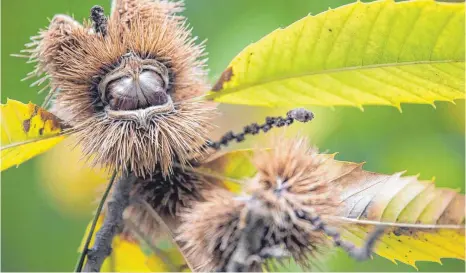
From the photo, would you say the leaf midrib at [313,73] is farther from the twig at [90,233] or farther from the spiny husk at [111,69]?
the twig at [90,233]

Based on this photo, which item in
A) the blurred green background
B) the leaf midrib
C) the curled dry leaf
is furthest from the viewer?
the blurred green background

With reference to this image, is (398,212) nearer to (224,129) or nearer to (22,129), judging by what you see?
(22,129)

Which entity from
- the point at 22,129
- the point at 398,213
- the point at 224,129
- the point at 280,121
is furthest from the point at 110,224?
the point at 224,129

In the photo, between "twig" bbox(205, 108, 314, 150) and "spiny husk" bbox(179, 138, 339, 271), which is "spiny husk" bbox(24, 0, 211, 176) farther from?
"spiny husk" bbox(179, 138, 339, 271)

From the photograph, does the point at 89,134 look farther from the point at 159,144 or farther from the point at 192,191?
the point at 192,191

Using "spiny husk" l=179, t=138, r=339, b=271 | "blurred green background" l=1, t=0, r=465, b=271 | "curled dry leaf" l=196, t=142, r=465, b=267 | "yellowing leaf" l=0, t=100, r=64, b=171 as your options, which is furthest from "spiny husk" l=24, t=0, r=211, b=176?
"blurred green background" l=1, t=0, r=465, b=271

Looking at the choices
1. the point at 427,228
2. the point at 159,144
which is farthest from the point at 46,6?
the point at 427,228

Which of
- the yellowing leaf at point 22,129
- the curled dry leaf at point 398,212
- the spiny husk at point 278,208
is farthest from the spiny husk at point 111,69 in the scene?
the curled dry leaf at point 398,212
